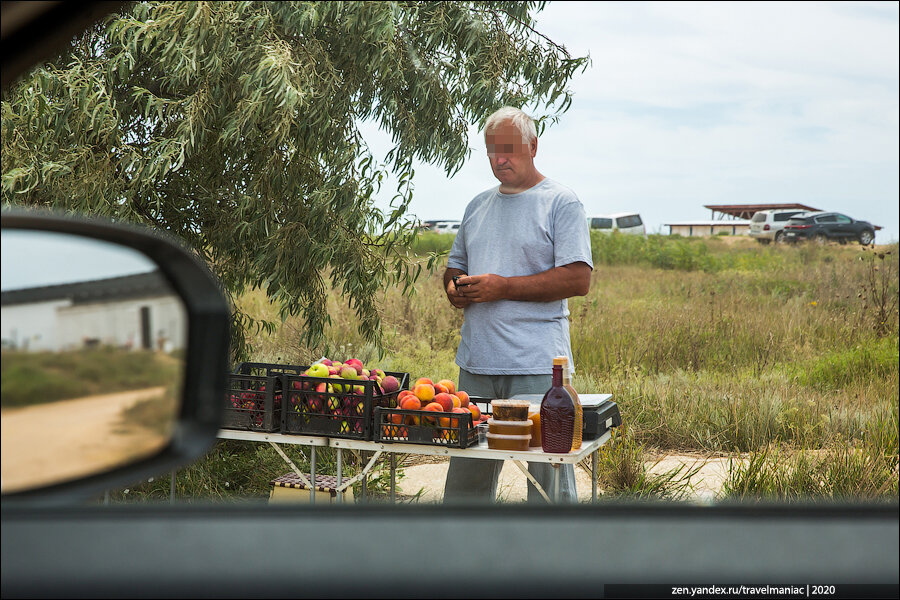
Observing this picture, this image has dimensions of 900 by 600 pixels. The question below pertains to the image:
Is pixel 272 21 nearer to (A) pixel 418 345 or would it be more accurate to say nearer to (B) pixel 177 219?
(B) pixel 177 219

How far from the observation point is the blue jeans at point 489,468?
8.71ft

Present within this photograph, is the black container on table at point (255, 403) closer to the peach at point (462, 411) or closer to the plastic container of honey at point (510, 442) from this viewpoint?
the peach at point (462, 411)

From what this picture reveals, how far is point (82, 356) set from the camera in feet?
2.10

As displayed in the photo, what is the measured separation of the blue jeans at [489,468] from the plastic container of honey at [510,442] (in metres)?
0.26

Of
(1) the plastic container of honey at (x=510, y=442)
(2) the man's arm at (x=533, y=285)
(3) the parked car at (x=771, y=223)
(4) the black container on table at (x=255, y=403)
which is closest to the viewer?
(3) the parked car at (x=771, y=223)

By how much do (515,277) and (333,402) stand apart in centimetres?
72

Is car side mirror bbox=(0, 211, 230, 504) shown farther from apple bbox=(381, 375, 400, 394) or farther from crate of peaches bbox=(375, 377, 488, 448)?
apple bbox=(381, 375, 400, 394)

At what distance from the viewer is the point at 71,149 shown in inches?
124

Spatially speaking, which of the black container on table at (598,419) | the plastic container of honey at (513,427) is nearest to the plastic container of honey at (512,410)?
the plastic container of honey at (513,427)

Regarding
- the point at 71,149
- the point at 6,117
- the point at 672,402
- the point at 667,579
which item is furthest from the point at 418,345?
the point at 667,579

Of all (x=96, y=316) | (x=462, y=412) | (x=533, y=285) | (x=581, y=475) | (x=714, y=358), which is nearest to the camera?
(x=96, y=316)

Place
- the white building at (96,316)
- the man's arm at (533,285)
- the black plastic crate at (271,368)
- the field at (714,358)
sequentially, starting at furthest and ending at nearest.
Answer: the field at (714,358), the black plastic crate at (271,368), the man's arm at (533,285), the white building at (96,316)

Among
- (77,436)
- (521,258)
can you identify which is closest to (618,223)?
(521,258)

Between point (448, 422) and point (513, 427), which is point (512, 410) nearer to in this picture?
point (513, 427)
